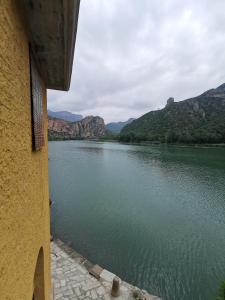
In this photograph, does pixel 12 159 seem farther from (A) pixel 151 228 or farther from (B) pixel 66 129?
(B) pixel 66 129

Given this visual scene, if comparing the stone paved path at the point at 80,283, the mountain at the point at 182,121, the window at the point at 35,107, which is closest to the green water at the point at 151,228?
the stone paved path at the point at 80,283

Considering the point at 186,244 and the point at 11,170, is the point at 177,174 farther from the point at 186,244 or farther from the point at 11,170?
the point at 11,170

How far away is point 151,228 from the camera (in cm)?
1501

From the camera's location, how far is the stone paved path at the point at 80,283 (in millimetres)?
7055

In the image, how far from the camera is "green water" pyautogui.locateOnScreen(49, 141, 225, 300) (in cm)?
1018

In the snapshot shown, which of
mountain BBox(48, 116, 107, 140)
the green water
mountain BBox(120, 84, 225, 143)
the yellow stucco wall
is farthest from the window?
mountain BBox(48, 116, 107, 140)

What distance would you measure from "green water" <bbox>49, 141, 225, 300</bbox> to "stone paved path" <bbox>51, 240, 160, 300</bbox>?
2.31 metres

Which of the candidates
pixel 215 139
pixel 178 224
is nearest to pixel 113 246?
pixel 178 224

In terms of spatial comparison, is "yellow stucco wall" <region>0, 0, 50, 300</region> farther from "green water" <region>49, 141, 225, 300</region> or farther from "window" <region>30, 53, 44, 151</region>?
"green water" <region>49, 141, 225, 300</region>

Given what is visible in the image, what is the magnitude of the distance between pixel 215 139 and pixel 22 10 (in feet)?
250

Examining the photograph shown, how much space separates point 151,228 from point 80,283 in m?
8.47

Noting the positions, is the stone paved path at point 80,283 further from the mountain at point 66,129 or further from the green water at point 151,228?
the mountain at point 66,129

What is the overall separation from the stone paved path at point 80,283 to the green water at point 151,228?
2.31 meters

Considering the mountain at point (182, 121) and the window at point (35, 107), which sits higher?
the mountain at point (182, 121)
